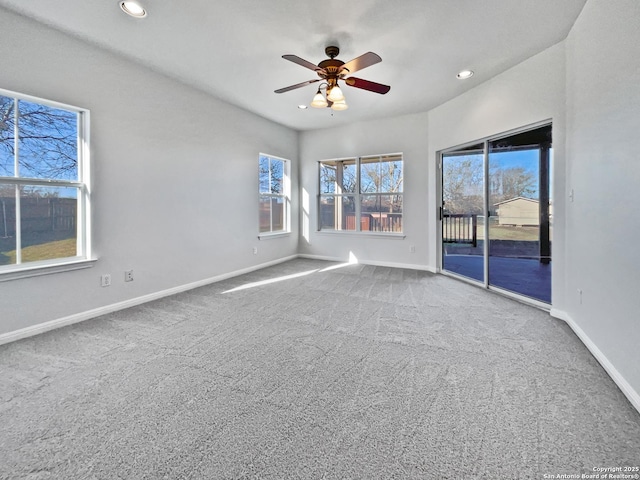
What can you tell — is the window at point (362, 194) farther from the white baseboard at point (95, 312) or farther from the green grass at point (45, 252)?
the green grass at point (45, 252)

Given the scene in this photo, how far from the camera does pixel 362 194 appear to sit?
612 cm

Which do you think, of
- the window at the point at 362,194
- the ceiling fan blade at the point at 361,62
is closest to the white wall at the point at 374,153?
the window at the point at 362,194

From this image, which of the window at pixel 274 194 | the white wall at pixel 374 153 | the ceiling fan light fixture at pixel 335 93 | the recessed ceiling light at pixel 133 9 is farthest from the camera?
the window at pixel 274 194

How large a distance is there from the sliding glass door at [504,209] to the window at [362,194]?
101 centimetres

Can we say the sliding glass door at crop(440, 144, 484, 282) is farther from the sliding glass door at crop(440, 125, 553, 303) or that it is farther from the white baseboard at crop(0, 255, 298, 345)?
the white baseboard at crop(0, 255, 298, 345)

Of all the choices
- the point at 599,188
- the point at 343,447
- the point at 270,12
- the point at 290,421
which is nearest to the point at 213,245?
the point at 270,12

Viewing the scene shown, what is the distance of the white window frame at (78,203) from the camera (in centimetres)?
264

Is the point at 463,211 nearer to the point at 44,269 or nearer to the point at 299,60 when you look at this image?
the point at 299,60

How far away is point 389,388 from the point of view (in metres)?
1.90

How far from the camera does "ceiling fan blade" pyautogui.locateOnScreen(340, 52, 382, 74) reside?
2.61 meters

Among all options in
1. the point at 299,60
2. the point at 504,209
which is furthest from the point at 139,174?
the point at 504,209

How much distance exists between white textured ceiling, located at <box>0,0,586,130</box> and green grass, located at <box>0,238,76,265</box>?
199 cm

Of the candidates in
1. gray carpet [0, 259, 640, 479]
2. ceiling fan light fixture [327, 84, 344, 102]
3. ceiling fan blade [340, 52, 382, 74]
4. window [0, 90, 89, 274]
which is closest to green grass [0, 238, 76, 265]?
window [0, 90, 89, 274]

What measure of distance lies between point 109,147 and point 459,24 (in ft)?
12.1
